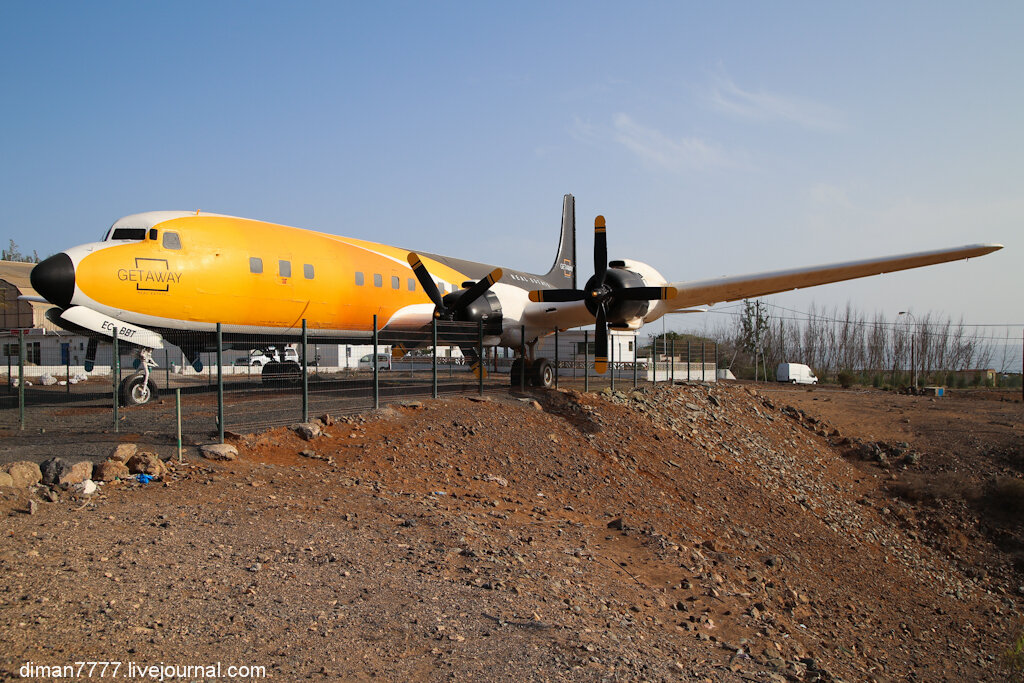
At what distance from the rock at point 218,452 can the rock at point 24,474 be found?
214 centimetres

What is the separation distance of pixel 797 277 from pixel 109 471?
1568 cm

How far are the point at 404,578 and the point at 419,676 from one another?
6.47 ft

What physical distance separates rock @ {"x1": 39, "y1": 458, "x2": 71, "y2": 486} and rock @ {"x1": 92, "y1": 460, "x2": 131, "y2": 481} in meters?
0.37

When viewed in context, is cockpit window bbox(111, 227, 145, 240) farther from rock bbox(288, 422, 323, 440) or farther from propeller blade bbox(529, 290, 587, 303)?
propeller blade bbox(529, 290, 587, 303)

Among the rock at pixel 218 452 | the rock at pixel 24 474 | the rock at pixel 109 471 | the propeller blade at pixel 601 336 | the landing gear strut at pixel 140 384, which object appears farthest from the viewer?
the propeller blade at pixel 601 336

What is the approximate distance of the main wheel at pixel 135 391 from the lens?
46.4 ft

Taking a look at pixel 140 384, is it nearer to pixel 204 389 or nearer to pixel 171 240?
pixel 171 240

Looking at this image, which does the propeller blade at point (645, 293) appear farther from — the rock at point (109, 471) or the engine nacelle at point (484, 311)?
the rock at point (109, 471)

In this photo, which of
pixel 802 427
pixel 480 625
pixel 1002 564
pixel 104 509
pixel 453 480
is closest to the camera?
pixel 480 625

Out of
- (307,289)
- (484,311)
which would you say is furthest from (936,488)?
(307,289)

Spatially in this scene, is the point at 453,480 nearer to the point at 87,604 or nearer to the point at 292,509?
the point at 292,509

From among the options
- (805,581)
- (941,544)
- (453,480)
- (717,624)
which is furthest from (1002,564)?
(453,480)

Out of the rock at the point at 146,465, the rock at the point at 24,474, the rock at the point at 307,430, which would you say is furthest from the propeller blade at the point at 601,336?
the rock at the point at 24,474

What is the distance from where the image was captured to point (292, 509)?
802 cm
